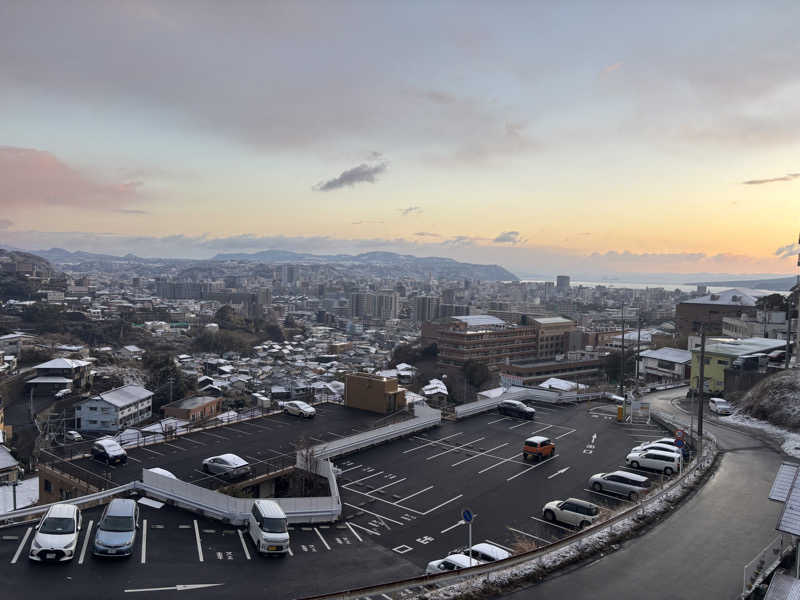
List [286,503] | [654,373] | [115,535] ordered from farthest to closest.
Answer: [654,373] → [286,503] → [115,535]

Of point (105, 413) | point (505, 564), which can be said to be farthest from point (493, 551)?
point (105, 413)

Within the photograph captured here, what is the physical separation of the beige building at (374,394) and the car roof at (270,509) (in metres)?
8.06

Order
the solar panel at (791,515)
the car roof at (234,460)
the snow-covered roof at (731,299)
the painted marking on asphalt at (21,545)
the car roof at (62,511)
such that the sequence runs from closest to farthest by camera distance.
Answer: the solar panel at (791,515) < the painted marking on asphalt at (21,545) < the car roof at (62,511) < the car roof at (234,460) < the snow-covered roof at (731,299)

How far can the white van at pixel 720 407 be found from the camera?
1853 cm

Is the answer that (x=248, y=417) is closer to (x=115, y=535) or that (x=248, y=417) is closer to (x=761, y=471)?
(x=115, y=535)

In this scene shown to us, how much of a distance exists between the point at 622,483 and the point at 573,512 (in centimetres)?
209

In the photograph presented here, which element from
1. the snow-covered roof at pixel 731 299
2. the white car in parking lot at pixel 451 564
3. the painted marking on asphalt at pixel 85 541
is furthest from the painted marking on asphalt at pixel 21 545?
the snow-covered roof at pixel 731 299

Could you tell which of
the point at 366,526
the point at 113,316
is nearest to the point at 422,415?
the point at 366,526

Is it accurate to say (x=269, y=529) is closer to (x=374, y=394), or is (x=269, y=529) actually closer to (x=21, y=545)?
(x=21, y=545)

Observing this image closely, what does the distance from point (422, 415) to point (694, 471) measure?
732cm

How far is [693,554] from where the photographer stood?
25.5 feet

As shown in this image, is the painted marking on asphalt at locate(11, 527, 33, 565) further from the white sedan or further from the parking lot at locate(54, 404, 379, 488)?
the white sedan

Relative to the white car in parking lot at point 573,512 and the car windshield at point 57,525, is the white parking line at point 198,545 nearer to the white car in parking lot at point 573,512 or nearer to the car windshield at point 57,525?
the car windshield at point 57,525

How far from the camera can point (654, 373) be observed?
3622cm
